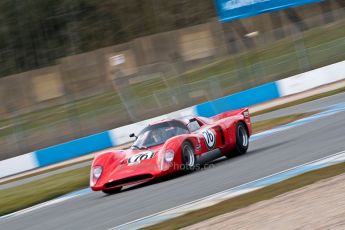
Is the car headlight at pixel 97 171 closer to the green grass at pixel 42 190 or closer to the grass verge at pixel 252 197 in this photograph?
the green grass at pixel 42 190

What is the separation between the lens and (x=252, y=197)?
25.6ft

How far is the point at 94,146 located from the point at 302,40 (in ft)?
24.3

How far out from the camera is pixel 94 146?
20.2m

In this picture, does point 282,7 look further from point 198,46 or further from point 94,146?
point 94,146

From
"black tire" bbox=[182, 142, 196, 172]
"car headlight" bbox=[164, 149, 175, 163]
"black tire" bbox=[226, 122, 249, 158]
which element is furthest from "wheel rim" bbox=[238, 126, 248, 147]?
"car headlight" bbox=[164, 149, 175, 163]

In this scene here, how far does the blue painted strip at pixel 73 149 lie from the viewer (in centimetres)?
2009

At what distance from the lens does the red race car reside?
403 inches

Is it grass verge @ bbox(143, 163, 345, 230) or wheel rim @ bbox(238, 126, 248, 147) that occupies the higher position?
grass verge @ bbox(143, 163, 345, 230)

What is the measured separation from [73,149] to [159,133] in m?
9.62

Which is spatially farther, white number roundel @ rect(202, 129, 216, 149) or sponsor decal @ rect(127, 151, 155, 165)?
white number roundel @ rect(202, 129, 216, 149)

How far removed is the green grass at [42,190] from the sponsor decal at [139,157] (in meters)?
2.25

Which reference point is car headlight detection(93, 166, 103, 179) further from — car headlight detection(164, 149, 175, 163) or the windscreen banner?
the windscreen banner

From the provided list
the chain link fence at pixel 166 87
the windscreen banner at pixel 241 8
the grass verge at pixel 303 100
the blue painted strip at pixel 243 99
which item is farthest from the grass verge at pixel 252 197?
the windscreen banner at pixel 241 8

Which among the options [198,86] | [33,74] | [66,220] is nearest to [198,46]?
[33,74]
